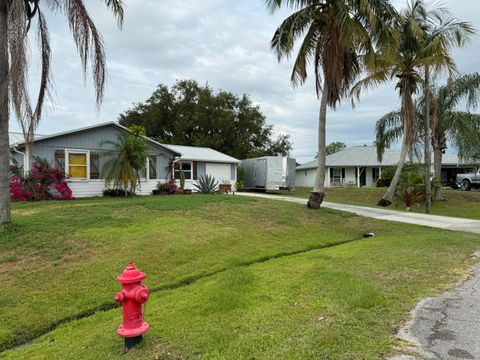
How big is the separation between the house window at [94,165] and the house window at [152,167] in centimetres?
302

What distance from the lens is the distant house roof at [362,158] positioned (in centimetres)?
3666

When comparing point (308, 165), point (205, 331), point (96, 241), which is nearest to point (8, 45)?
point (96, 241)

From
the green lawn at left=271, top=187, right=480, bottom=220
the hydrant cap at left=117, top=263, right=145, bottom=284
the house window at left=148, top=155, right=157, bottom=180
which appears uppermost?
the house window at left=148, top=155, right=157, bottom=180

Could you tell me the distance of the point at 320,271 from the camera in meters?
5.96

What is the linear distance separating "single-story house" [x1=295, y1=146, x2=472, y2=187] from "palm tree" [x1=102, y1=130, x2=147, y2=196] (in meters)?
23.8

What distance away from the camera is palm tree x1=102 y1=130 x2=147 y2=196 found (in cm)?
1756

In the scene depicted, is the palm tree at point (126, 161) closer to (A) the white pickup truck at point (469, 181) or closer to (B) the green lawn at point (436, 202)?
(B) the green lawn at point (436, 202)

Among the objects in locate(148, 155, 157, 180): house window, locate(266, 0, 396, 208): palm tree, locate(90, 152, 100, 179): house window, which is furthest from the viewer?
locate(148, 155, 157, 180): house window

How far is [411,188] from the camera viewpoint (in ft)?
68.5

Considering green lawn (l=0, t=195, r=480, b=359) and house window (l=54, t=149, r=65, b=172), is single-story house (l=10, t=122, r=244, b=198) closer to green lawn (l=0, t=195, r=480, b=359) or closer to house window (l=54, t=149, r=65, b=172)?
house window (l=54, t=149, r=65, b=172)

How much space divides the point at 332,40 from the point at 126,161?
10357mm

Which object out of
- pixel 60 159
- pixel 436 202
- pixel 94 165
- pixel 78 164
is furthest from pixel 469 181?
pixel 60 159

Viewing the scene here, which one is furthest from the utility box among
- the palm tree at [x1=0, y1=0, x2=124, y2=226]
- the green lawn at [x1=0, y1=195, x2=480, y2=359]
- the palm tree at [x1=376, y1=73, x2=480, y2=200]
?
→ the palm tree at [x1=0, y1=0, x2=124, y2=226]

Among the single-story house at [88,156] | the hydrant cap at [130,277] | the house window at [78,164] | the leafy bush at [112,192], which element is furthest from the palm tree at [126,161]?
the hydrant cap at [130,277]
